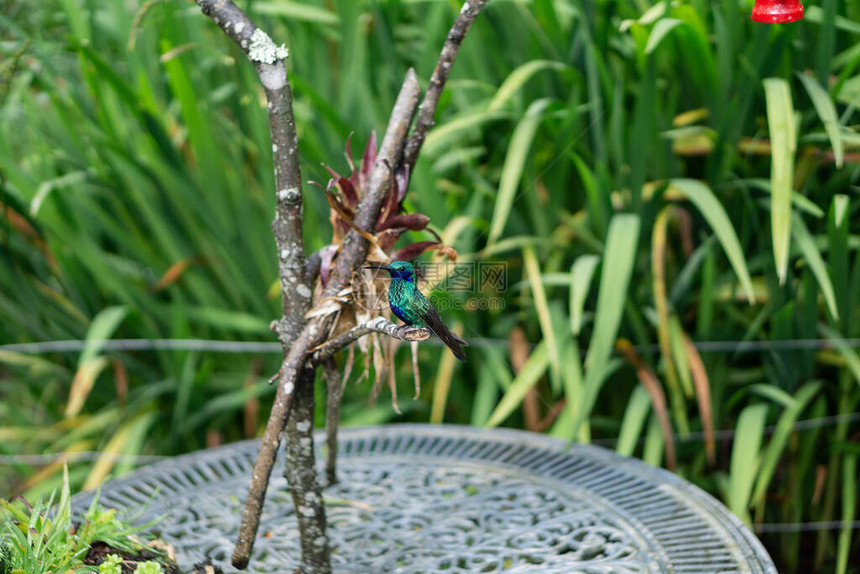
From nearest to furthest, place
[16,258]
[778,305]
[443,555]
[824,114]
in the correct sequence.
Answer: [443,555] → [824,114] → [778,305] → [16,258]

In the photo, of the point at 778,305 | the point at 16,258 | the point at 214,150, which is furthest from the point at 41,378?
the point at 778,305

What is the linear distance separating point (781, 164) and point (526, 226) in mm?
469

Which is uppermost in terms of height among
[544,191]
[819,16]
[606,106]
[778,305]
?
[819,16]

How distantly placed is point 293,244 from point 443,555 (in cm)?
37

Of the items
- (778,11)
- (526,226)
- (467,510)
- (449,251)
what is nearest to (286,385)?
(449,251)

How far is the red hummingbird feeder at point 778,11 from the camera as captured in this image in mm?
723

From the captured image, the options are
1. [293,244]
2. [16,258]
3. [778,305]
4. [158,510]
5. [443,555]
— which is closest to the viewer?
[293,244]

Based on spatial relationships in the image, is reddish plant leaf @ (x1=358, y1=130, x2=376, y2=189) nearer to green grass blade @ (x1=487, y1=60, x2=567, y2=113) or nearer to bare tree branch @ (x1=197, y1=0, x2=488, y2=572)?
bare tree branch @ (x1=197, y1=0, x2=488, y2=572)

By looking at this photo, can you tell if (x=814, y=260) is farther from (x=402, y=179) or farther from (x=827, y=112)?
(x=402, y=179)

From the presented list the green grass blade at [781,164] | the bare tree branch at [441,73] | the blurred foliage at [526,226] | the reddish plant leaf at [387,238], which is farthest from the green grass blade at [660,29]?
the reddish plant leaf at [387,238]

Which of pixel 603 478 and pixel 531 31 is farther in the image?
pixel 531 31

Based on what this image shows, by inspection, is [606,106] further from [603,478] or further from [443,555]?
[443,555]

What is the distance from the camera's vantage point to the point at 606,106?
1.29 meters

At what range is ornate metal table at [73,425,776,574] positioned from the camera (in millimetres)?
755
